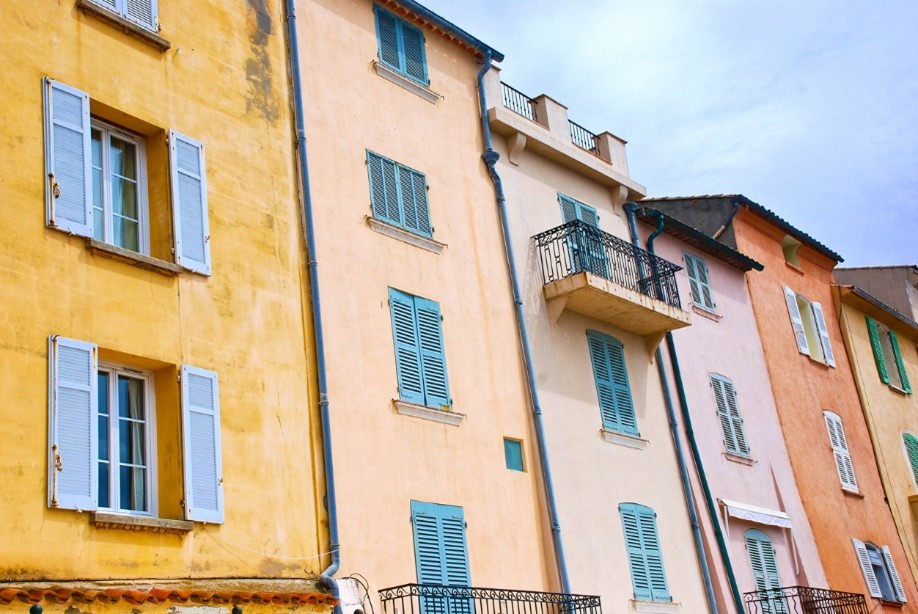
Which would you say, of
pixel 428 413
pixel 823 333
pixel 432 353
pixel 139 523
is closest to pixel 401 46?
pixel 432 353

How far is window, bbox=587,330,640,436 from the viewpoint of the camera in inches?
752

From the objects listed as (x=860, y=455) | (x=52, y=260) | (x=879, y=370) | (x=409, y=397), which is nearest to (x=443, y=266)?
(x=409, y=397)

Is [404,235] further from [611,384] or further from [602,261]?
[611,384]

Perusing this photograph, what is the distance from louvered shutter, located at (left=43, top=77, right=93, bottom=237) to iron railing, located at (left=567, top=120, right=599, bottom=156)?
10733mm

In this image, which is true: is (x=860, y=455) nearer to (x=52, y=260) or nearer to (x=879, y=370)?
(x=879, y=370)

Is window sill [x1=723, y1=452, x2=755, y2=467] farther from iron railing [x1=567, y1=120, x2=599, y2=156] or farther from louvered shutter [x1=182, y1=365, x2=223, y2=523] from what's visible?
louvered shutter [x1=182, y1=365, x2=223, y2=523]

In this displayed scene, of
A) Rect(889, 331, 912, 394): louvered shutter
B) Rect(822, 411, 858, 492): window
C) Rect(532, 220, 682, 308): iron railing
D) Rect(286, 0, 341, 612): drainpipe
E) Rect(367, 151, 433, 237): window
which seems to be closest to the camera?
Rect(286, 0, 341, 612): drainpipe

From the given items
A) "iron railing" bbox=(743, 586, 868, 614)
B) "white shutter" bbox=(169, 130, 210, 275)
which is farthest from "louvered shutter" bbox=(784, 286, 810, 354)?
"white shutter" bbox=(169, 130, 210, 275)

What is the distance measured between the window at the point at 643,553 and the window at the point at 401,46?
729 cm

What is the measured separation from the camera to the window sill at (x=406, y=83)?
691 inches

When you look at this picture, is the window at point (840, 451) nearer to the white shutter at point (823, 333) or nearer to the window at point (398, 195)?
the white shutter at point (823, 333)

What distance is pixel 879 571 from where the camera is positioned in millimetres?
→ 25562

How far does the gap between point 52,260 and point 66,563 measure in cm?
288

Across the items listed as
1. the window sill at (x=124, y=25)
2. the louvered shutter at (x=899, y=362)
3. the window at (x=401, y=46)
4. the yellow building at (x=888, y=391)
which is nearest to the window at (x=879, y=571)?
the yellow building at (x=888, y=391)
